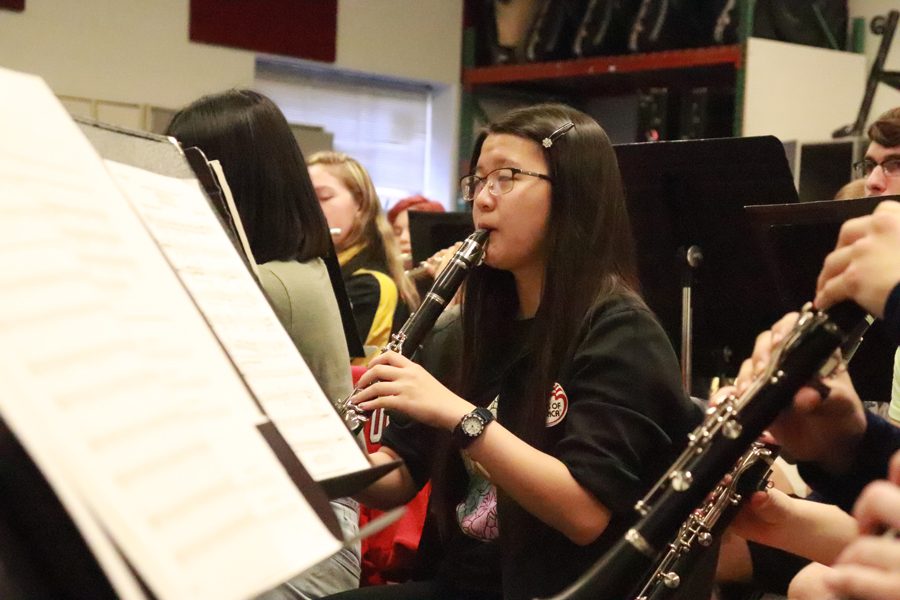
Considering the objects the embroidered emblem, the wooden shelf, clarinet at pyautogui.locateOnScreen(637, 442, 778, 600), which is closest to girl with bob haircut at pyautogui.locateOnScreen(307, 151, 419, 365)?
the embroidered emblem

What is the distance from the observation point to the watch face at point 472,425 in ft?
4.46

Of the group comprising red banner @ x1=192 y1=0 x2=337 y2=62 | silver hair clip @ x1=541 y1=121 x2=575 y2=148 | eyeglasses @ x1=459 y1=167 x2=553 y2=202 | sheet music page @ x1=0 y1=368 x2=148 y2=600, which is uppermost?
red banner @ x1=192 y1=0 x2=337 y2=62

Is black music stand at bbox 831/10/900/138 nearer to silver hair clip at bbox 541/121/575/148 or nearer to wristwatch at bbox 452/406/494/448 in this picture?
silver hair clip at bbox 541/121/575/148

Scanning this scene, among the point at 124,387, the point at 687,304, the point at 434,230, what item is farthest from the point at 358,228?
the point at 124,387

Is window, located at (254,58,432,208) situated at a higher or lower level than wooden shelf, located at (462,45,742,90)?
lower

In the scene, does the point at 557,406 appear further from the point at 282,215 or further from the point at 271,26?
the point at 271,26

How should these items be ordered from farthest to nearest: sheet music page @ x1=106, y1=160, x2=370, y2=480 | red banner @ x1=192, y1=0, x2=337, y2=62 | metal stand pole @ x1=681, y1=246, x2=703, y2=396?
red banner @ x1=192, y1=0, x2=337, y2=62, metal stand pole @ x1=681, y1=246, x2=703, y2=396, sheet music page @ x1=106, y1=160, x2=370, y2=480

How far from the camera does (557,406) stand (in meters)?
1.48

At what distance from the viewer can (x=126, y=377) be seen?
2.01 ft

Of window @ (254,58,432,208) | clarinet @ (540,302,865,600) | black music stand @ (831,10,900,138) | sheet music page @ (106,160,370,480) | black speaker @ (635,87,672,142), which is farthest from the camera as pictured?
window @ (254,58,432,208)

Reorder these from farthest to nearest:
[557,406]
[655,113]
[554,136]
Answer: [655,113] < [554,136] < [557,406]

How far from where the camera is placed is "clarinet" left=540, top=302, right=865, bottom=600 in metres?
0.96

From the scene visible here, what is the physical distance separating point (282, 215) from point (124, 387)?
1.21 metres

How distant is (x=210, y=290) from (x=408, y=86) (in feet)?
17.8
